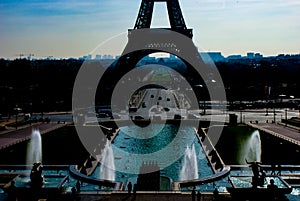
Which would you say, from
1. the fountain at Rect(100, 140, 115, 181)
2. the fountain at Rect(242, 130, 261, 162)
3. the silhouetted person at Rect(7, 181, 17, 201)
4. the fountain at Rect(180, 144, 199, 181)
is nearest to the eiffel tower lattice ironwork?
the fountain at Rect(242, 130, 261, 162)

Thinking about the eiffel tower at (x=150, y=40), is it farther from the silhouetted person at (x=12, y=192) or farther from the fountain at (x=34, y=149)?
the silhouetted person at (x=12, y=192)

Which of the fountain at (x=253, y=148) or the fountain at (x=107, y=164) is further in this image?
the fountain at (x=253, y=148)

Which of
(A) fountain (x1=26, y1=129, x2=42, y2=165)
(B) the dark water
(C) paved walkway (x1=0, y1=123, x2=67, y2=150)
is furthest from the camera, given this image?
(C) paved walkway (x1=0, y1=123, x2=67, y2=150)

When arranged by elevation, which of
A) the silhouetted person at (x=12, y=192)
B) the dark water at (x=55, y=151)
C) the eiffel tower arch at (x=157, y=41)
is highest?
the eiffel tower arch at (x=157, y=41)

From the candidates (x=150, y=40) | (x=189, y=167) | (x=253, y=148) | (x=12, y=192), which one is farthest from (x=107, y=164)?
(x=150, y=40)

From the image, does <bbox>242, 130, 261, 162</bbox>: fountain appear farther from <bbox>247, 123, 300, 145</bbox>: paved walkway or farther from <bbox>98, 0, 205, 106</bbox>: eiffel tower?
<bbox>98, 0, 205, 106</bbox>: eiffel tower

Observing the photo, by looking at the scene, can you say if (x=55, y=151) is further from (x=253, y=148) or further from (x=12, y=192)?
(x=253, y=148)

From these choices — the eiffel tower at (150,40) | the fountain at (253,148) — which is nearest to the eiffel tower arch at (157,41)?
the eiffel tower at (150,40)
